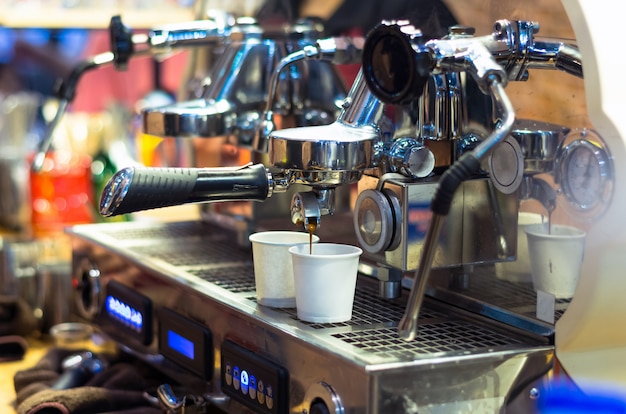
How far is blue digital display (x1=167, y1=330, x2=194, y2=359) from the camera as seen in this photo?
1.20m

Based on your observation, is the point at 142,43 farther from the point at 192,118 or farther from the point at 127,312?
the point at 127,312

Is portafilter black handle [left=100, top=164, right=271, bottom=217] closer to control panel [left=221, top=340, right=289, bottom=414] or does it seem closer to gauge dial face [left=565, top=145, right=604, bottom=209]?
control panel [left=221, top=340, right=289, bottom=414]

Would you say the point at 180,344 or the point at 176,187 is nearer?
the point at 176,187

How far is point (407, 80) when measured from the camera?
949 mm

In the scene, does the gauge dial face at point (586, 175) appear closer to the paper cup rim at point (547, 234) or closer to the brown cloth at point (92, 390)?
the paper cup rim at point (547, 234)

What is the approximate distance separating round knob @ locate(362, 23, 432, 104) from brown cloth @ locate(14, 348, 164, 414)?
1.67 feet

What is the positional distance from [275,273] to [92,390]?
0.32m

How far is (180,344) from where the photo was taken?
1231 millimetres

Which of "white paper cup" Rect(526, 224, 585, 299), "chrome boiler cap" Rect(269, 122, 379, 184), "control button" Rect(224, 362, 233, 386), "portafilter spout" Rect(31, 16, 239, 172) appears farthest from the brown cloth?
"white paper cup" Rect(526, 224, 585, 299)

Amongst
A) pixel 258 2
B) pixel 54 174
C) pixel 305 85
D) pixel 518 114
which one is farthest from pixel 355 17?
pixel 54 174

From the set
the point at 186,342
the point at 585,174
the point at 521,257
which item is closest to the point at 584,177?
the point at 585,174

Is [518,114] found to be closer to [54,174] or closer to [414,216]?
[414,216]

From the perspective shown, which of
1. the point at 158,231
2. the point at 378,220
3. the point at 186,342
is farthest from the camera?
the point at 158,231

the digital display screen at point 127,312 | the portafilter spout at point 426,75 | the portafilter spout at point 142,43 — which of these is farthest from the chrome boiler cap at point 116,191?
the portafilter spout at point 142,43
